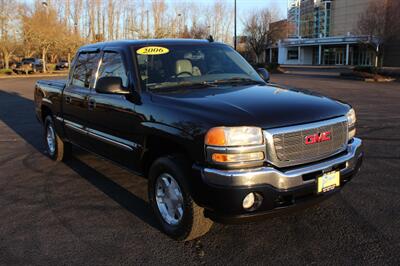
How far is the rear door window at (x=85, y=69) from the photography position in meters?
5.50

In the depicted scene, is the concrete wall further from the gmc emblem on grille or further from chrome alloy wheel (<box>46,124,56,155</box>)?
the gmc emblem on grille

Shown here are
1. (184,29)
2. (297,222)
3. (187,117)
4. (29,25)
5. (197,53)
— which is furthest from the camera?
(184,29)

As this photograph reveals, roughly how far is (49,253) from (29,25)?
148 feet

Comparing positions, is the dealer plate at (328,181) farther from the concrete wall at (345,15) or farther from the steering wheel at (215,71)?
the concrete wall at (345,15)

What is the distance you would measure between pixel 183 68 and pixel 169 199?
5.06 feet

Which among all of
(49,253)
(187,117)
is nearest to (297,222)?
(187,117)

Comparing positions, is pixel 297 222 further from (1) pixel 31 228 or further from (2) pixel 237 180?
(1) pixel 31 228

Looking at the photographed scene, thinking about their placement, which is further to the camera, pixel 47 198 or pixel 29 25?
pixel 29 25

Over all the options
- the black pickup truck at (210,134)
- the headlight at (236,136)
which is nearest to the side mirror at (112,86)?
the black pickup truck at (210,134)

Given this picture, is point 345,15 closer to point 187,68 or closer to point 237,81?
point 237,81

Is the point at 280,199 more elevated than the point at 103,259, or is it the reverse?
the point at 280,199

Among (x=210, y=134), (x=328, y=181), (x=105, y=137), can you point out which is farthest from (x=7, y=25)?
(x=328, y=181)

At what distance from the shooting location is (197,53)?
16.4 feet

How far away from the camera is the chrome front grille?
344cm
